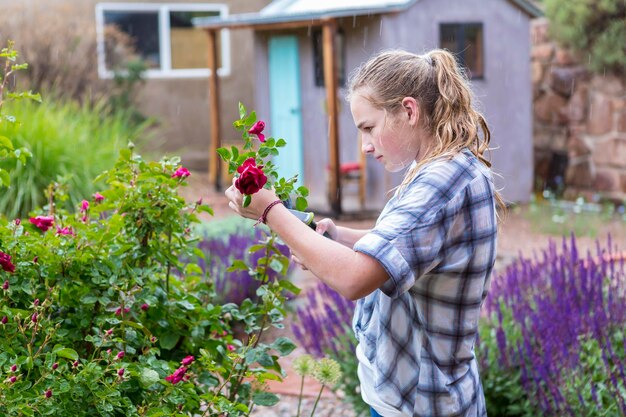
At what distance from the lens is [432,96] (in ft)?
6.76

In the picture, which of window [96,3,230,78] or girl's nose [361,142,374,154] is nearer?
girl's nose [361,142,374,154]

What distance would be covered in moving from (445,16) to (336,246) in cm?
938


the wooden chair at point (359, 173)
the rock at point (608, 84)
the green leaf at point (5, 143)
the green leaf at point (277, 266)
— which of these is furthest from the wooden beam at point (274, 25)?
the green leaf at point (5, 143)

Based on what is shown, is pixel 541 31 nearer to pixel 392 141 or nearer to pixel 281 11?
pixel 281 11

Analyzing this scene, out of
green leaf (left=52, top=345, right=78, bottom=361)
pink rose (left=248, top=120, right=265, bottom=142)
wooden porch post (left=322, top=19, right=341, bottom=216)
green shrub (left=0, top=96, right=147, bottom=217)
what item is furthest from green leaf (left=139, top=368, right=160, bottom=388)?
wooden porch post (left=322, top=19, right=341, bottom=216)

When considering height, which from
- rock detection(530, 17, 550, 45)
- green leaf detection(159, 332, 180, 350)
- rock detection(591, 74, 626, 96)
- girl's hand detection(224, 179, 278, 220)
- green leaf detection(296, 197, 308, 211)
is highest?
rock detection(530, 17, 550, 45)

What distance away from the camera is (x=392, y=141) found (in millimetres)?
2020

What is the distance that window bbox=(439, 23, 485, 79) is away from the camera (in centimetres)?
1093

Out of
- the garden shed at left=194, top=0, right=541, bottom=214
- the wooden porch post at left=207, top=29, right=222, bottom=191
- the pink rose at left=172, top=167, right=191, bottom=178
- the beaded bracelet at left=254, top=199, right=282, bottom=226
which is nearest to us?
the beaded bracelet at left=254, top=199, right=282, bottom=226

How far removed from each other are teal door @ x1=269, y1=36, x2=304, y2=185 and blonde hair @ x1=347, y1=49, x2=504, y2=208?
961cm

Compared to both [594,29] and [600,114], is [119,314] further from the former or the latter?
[600,114]

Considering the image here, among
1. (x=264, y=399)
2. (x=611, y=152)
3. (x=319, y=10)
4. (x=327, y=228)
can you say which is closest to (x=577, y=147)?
(x=611, y=152)

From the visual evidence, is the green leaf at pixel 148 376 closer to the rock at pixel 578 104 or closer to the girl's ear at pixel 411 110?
the girl's ear at pixel 411 110

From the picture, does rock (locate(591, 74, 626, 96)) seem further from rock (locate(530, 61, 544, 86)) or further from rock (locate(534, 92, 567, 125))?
→ rock (locate(530, 61, 544, 86))
